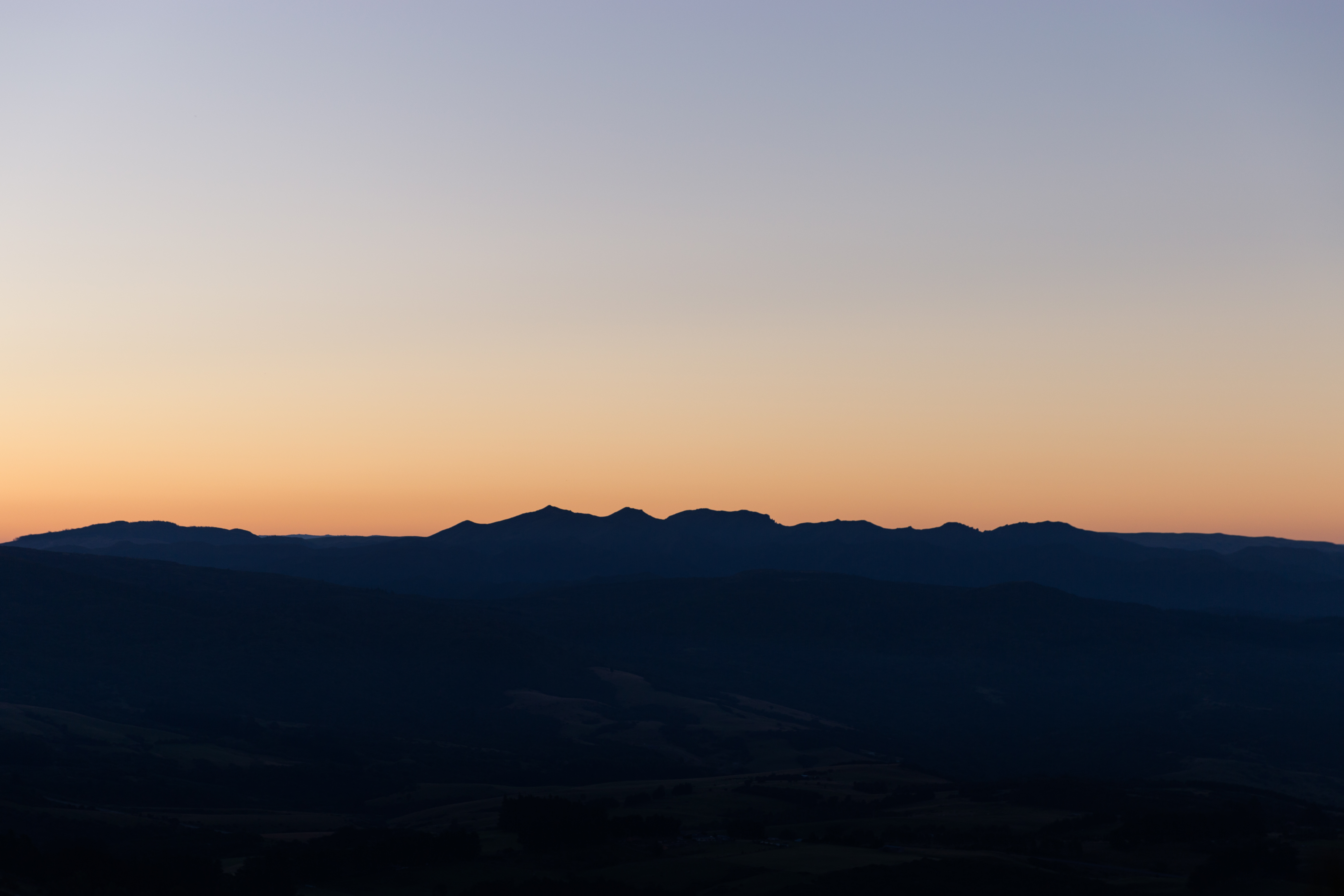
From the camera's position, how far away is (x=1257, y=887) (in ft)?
299

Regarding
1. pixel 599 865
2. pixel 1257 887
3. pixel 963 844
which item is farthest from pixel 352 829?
pixel 1257 887

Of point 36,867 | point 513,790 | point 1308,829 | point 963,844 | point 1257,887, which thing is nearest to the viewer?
point 36,867

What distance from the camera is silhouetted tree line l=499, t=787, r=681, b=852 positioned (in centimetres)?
11656

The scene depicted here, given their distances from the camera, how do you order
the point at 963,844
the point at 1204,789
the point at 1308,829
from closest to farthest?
the point at 963,844 < the point at 1308,829 < the point at 1204,789

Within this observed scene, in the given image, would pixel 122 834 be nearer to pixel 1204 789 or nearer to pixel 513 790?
pixel 513 790

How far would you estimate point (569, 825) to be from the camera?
118938 millimetres

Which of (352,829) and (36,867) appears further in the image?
(352,829)

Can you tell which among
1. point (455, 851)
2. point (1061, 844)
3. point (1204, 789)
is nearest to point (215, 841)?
point (455, 851)

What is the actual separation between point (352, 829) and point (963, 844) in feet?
208

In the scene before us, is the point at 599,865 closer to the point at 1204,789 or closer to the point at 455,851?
the point at 455,851

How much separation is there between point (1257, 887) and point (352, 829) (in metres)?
87.4

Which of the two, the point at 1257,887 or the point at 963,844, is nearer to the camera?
the point at 1257,887

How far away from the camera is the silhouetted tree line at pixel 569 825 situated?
116562 mm

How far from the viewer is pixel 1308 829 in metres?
122
